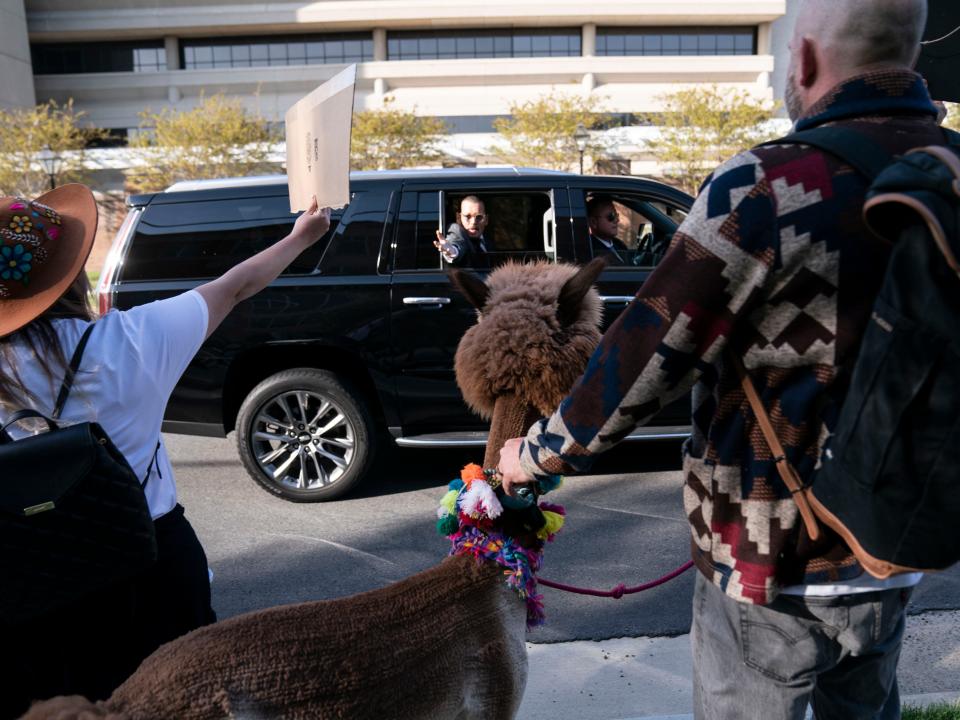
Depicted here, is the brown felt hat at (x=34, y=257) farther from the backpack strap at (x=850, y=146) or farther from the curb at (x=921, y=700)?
the curb at (x=921, y=700)

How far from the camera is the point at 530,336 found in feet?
6.13

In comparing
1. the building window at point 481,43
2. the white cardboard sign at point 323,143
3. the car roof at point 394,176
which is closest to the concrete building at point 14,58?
the building window at point 481,43

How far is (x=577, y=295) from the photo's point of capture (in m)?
1.88

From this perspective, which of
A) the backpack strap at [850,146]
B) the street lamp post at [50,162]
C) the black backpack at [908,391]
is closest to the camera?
the black backpack at [908,391]

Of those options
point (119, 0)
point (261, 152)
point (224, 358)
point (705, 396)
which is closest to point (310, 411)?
point (224, 358)

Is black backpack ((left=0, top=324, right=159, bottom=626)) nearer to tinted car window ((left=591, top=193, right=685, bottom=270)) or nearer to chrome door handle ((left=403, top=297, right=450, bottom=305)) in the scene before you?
chrome door handle ((left=403, top=297, right=450, bottom=305))

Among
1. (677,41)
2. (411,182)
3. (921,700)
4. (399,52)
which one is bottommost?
(921,700)


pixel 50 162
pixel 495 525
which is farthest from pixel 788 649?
pixel 50 162

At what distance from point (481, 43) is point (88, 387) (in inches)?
1933

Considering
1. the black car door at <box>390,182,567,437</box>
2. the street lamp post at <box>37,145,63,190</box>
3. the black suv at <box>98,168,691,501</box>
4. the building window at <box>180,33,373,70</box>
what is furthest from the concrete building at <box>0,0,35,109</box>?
the black car door at <box>390,182,567,437</box>

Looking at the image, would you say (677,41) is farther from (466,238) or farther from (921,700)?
(921,700)

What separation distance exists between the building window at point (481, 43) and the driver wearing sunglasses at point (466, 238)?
44487 millimetres

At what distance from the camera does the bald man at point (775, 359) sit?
4.17 ft

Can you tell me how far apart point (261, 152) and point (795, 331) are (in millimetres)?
36306
